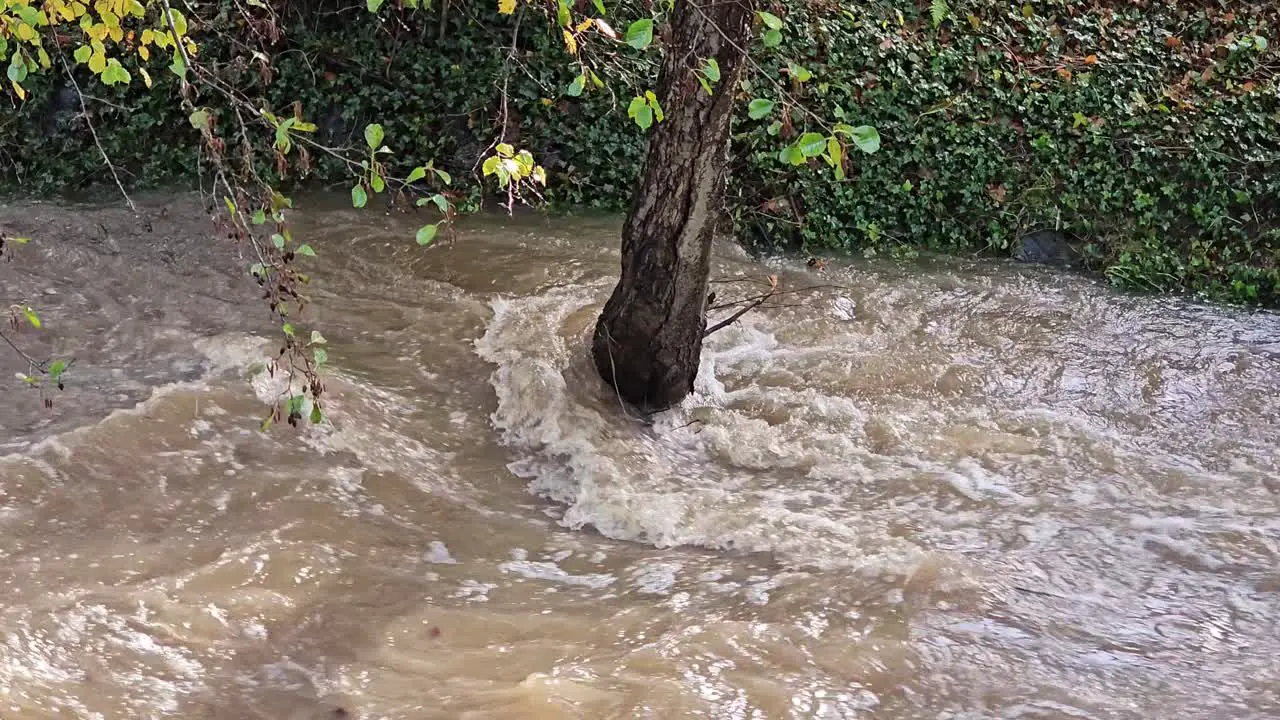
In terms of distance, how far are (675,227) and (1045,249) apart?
486cm

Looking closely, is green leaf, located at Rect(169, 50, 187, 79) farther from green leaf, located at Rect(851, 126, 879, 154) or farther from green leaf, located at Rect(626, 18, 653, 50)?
green leaf, located at Rect(851, 126, 879, 154)

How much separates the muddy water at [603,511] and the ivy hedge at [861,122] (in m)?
1.39

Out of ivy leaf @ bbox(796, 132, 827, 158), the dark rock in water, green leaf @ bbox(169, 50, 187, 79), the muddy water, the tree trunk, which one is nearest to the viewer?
ivy leaf @ bbox(796, 132, 827, 158)

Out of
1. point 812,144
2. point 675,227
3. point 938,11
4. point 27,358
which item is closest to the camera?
point 812,144

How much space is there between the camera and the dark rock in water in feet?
28.4

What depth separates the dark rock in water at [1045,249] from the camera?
8648 millimetres

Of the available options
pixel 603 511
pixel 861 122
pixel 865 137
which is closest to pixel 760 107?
pixel 865 137

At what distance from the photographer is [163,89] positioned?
9.04 meters

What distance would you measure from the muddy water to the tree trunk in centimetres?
29

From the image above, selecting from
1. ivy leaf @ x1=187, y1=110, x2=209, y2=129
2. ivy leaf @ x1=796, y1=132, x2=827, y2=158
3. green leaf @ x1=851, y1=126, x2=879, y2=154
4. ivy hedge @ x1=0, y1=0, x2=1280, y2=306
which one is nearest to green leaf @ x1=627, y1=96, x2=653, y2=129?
ivy leaf @ x1=796, y1=132, x2=827, y2=158

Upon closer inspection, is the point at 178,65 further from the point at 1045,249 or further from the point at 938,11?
the point at 938,11

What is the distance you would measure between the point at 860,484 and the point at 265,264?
308cm

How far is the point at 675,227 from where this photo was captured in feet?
16.9

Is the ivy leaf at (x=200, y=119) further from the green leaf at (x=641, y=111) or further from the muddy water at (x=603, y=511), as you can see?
the muddy water at (x=603, y=511)
